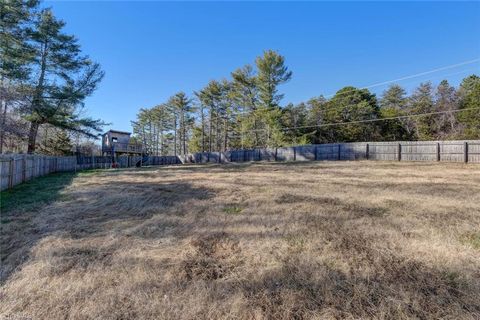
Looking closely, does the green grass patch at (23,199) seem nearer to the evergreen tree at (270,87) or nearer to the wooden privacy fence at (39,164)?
the wooden privacy fence at (39,164)

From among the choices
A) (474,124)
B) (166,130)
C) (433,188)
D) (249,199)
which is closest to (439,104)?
(474,124)

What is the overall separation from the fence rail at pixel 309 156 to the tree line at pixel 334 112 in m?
6.21

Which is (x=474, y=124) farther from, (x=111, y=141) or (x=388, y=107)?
(x=111, y=141)

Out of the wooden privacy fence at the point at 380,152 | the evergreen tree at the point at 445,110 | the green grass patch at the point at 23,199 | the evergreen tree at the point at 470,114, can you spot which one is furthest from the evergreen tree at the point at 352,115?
the green grass patch at the point at 23,199

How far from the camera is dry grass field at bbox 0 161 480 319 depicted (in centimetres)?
237

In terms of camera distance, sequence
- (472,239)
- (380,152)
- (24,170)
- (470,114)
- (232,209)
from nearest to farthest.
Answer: (472,239) < (232,209) < (24,170) < (380,152) < (470,114)

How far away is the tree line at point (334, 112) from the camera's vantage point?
2830 cm

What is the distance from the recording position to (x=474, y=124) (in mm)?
24766

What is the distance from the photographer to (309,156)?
23.0 m

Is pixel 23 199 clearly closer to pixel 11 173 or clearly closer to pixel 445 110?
pixel 11 173

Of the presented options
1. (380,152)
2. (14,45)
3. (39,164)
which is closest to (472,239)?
(39,164)

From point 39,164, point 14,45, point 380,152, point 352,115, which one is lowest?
point 39,164

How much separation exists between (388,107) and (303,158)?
1994 cm

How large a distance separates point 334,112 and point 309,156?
39.9ft
